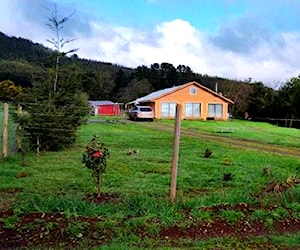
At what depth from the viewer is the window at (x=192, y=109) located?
161 feet

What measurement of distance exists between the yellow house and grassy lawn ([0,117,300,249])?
34288mm

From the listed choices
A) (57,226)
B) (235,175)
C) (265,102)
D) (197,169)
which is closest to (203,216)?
(57,226)

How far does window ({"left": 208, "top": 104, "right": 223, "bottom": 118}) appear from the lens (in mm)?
49938

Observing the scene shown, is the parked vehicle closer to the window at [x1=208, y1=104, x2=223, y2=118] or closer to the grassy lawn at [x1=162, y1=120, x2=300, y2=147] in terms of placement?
the grassy lawn at [x1=162, y1=120, x2=300, y2=147]

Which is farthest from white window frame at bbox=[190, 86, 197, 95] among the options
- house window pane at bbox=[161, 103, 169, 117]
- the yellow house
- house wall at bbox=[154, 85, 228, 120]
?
house window pane at bbox=[161, 103, 169, 117]

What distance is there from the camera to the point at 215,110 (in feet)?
165

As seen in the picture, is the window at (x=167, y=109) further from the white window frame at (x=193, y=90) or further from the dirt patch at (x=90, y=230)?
the dirt patch at (x=90, y=230)

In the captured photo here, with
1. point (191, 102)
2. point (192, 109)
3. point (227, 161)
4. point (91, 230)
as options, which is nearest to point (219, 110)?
point (192, 109)

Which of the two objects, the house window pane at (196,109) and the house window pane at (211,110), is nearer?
the house window pane at (196,109)

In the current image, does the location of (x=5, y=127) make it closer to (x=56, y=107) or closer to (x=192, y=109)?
(x=56, y=107)

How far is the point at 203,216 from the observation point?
20.0 ft

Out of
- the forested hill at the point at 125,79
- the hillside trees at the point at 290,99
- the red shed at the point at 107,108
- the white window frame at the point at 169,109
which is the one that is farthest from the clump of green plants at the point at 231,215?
the red shed at the point at 107,108

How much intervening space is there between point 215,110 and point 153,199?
43.8m

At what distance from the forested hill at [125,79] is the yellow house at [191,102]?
4925 millimetres
